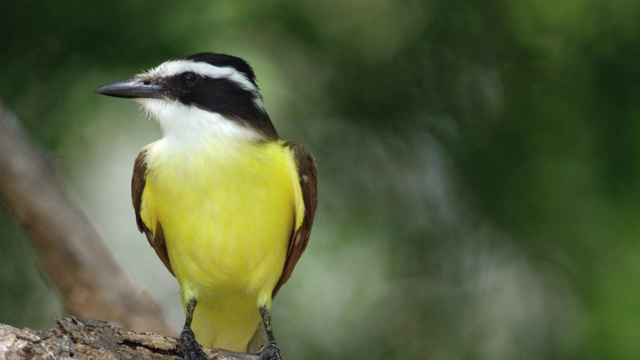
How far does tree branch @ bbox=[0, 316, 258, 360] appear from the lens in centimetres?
358

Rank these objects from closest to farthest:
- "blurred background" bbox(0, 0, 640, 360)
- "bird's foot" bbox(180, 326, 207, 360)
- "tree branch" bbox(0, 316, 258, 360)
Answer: "tree branch" bbox(0, 316, 258, 360), "bird's foot" bbox(180, 326, 207, 360), "blurred background" bbox(0, 0, 640, 360)

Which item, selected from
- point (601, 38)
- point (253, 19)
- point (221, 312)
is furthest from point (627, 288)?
point (253, 19)

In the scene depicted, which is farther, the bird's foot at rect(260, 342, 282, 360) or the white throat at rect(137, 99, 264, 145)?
the white throat at rect(137, 99, 264, 145)

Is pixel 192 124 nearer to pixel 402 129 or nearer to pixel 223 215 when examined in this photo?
pixel 223 215

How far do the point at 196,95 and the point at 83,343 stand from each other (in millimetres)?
1492

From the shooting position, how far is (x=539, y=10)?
6.35 meters

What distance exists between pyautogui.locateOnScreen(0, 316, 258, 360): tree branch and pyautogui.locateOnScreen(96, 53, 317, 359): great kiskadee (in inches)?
20.4

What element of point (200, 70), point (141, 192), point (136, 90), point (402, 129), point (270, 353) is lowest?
point (270, 353)

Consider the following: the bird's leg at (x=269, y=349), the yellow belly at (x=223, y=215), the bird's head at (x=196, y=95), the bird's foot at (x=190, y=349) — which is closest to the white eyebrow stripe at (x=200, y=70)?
the bird's head at (x=196, y=95)

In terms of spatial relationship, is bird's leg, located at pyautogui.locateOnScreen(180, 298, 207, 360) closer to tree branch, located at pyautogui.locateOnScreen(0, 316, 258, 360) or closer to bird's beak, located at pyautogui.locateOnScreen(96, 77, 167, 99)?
tree branch, located at pyautogui.locateOnScreen(0, 316, 258, 360)

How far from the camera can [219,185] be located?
4699 mm

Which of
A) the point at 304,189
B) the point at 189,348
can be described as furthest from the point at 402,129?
the point at 189,348

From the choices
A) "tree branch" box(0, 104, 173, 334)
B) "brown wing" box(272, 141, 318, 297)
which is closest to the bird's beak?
"brown wing" box(272, 141, 318, 297)

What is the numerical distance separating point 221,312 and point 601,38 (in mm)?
2878
